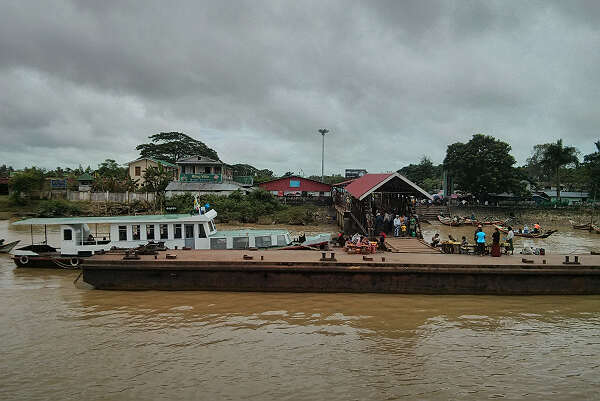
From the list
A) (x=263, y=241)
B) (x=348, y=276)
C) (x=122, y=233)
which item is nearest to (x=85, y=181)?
(x=122, y=233)

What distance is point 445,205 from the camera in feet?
157

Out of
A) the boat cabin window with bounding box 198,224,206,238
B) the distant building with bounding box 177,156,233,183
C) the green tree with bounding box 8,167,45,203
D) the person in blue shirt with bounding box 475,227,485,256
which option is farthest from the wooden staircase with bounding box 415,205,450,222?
the green tree with bounding box 8,167,45,203

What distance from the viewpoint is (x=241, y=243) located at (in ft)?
53.1

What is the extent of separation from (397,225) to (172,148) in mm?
54221

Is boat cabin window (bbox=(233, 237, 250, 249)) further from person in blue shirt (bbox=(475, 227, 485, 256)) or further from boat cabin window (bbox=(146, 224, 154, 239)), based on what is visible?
person in blue shirt (bbox=(475, 227, 485, 256))

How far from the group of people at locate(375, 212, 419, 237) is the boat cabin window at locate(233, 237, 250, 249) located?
7.11 m

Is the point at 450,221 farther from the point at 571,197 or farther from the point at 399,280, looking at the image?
the point at 571,197

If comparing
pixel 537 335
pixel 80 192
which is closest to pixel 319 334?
pixel 537 335

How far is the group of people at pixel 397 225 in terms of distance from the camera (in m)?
19.0

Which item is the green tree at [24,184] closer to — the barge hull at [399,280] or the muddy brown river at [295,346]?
the muddy brown river at [295,346]

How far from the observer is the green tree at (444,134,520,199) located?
48.0 meters

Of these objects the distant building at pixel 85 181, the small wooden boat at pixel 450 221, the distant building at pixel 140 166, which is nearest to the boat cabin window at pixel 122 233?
the small wooden boat at pixel 450 221

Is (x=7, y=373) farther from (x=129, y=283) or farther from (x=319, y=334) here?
(x=319, y=334)

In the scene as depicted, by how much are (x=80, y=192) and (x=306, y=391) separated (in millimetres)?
47130
